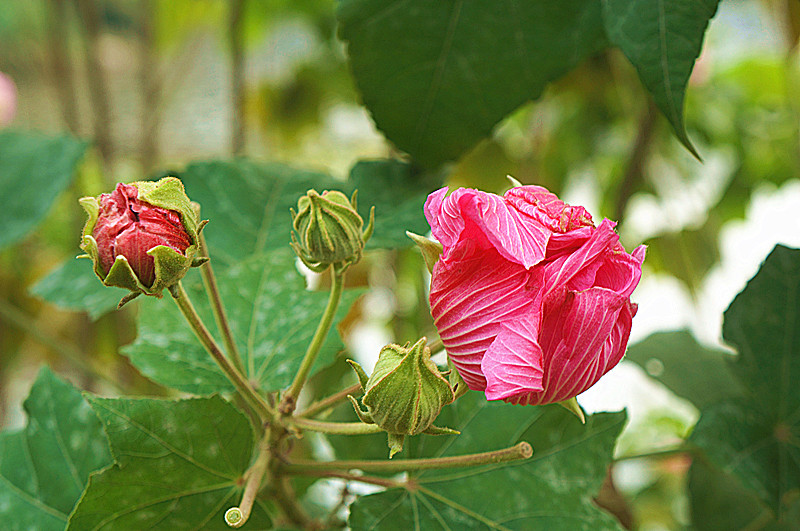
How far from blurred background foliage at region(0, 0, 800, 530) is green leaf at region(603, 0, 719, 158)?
0.26 meters

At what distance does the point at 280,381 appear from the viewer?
0.36 m

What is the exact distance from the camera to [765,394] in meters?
0.44

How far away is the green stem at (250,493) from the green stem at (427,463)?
0.07 ft

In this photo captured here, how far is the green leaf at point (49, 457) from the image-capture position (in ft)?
1.25

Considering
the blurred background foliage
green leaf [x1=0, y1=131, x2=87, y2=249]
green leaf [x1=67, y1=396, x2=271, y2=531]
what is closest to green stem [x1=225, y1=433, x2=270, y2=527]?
green leaf [x1=67, y1=396, x2=271, y2=531]

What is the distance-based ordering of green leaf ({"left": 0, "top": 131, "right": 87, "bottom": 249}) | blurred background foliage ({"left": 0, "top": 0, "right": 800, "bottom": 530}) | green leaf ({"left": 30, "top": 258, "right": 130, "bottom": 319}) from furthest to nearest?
blurred background foliage ({"left": 0, "top": 0, "right": 800, "bottom": 530}) → green leaf ({"left": 0, "top": 131, "right": 87, "bottom": 249}) → green leaf ({"left": 30, "top": 258, "right": 130, "bottom": 319})

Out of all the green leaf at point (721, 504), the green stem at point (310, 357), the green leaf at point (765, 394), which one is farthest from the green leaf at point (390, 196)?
the green leaf at point (721, 504)

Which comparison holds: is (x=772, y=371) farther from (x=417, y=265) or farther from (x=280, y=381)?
(x=417, y=265)

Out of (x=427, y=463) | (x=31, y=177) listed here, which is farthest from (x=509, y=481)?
(x=31, y=177)

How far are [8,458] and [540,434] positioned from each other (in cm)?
32

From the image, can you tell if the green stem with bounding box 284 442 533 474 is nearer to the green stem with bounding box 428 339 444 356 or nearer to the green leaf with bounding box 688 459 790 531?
the green stem with bounding box 428 339 444 356

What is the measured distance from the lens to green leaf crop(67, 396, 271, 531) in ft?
1.00

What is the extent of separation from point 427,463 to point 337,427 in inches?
1.8

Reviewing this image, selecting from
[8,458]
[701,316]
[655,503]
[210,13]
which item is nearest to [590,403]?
[701,316]
